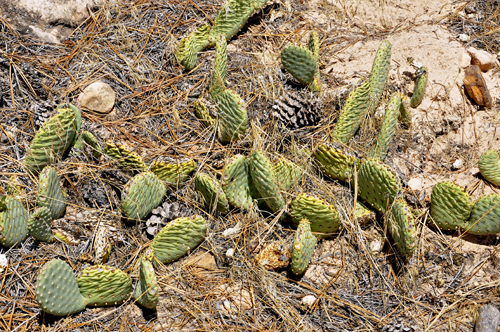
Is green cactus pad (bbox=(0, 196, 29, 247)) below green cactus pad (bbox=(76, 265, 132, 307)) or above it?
above

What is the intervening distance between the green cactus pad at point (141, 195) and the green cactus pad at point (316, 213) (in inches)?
29.5

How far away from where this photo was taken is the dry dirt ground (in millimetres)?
2203

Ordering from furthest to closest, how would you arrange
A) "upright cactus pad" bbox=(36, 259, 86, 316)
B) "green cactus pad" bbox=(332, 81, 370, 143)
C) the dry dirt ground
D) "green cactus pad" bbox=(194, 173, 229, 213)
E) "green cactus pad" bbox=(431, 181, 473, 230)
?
"green cactus pad" bbox=(332, 81, 370, 143) < "green cactus pad" bbox=(194, 173, 229, 213) < "green cactus pad" bbox=(431, 181, 473, 230) < the dry dirt ground < "upright cactus pad" bbox=(36, 259, 86, 316)

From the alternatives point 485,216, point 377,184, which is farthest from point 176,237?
→ point 485,216

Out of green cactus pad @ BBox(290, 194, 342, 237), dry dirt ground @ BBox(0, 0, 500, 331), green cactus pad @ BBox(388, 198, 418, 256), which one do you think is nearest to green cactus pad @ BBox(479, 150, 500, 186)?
dry dirt ground @ BBox(0, 0, 500, 331)

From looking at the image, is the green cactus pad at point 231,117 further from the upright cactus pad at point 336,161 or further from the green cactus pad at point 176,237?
the green cactus pad at point 176,237

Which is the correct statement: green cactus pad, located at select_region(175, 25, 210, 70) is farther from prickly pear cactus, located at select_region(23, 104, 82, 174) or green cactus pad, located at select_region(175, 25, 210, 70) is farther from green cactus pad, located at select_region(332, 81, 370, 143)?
green cactus pad, located at select_region(332, 81, 370, 143)

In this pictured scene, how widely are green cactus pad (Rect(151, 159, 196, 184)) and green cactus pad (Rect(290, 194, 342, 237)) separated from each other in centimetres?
66

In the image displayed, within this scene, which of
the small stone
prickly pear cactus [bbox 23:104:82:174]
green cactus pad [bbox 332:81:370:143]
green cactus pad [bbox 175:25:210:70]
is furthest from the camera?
green cactus pad [bbox 175:25:210:70]

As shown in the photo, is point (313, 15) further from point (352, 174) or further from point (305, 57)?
point (352, 174)

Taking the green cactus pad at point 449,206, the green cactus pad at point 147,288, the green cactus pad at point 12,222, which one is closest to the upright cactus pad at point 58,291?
the green cactus pad at point 147,288

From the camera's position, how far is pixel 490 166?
2533 mm

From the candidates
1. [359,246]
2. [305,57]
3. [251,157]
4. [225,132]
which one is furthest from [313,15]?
[359,246]

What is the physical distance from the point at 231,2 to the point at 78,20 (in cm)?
114
